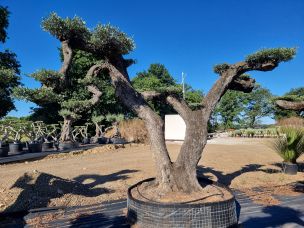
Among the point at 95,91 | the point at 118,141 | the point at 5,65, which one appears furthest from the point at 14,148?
the point at 95,91

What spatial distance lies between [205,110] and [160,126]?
917mm

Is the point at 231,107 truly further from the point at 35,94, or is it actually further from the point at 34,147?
the point at 35,94

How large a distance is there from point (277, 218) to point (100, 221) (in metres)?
2.62

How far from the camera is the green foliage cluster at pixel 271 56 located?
5.30 meters

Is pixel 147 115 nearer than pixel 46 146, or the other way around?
pixel 147 115

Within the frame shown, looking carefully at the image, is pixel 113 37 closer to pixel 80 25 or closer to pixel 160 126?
pixel 80 25

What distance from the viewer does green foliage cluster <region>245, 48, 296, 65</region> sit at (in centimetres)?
530

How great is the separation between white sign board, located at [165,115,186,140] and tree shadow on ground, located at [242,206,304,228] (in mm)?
14931

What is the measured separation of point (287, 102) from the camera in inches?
280

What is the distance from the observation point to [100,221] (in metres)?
4.45

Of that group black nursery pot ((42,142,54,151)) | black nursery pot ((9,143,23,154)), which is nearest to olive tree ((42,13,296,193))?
black nursery pot ((9,143,23,154))

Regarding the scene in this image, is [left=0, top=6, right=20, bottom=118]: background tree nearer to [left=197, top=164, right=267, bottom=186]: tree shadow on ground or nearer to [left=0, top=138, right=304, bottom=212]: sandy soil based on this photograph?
[left=0, top=138, right=304, bottom=212]: sandy soil

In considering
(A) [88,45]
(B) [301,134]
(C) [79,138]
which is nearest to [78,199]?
(A) [88,45]

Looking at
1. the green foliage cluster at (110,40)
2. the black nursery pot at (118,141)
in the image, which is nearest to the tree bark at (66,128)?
the black nursery pot at (118,141)
